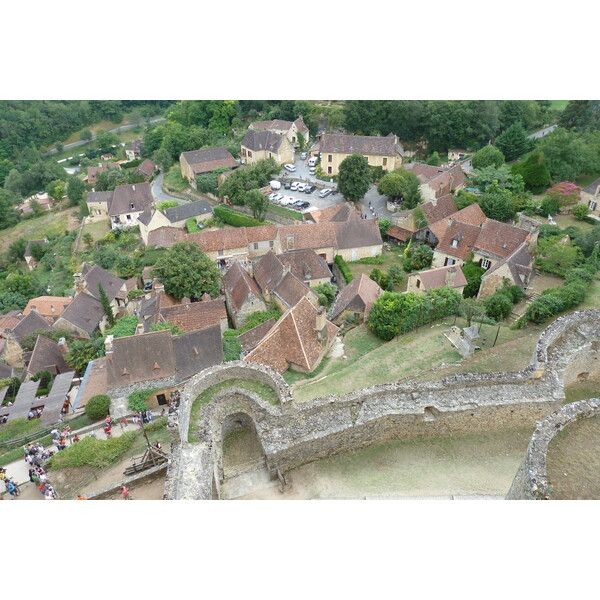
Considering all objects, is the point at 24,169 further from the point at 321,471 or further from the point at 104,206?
the point at 321,471

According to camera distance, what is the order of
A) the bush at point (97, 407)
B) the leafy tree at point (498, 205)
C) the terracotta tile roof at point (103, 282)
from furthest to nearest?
the leafy tree at point (498, 205), the terracotta tile roof at point (103, 282), the bush at point (97, 407)

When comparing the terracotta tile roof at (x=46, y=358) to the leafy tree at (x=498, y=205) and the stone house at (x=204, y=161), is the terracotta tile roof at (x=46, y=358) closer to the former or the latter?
the stone house at (x=204, y=161)

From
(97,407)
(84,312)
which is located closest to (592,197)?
(97,407)

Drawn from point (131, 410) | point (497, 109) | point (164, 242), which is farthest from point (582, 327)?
point (497, 109)

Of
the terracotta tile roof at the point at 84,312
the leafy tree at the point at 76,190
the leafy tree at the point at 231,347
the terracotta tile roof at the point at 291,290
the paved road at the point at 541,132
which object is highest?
the paved road at the point at 541,132

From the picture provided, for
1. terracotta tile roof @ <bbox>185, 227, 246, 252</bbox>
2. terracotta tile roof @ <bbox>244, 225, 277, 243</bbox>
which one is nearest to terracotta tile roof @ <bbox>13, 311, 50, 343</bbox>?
terracotta tile roof @ <bbox>185, 227, 246, 252</bbox>

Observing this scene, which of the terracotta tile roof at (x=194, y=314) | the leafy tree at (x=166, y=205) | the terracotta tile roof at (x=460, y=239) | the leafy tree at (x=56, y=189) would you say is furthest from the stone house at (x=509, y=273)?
the leafy tree at (x=56, y=189)

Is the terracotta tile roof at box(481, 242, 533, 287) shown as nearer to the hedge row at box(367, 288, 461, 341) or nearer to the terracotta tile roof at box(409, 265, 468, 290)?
the terracotta tile roof at box(409, 265, 468, 290)
